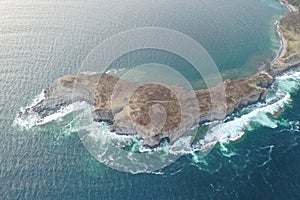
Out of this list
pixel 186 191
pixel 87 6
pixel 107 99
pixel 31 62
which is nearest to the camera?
pixel 186 191

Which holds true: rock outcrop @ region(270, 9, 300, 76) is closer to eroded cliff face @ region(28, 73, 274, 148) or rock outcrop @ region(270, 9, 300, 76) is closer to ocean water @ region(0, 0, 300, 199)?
ocean water @ region(0, 0, 300, 199)

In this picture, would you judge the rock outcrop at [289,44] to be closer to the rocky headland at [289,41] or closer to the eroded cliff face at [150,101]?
the rocky headland at [289,41]

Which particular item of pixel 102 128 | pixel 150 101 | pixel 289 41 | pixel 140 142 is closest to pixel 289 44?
pixel 289 41

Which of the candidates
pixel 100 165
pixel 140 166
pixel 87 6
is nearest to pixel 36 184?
pixel 100 165

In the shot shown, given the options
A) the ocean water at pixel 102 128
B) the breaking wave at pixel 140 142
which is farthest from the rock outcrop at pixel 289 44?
the breaking wave at pixel 140 142

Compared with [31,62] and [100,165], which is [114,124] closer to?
[100,165]

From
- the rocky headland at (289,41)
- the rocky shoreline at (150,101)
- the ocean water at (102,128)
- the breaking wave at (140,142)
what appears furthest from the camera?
the rocky headland at (289,41)

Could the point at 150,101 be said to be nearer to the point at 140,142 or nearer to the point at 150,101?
the point at 150,101
